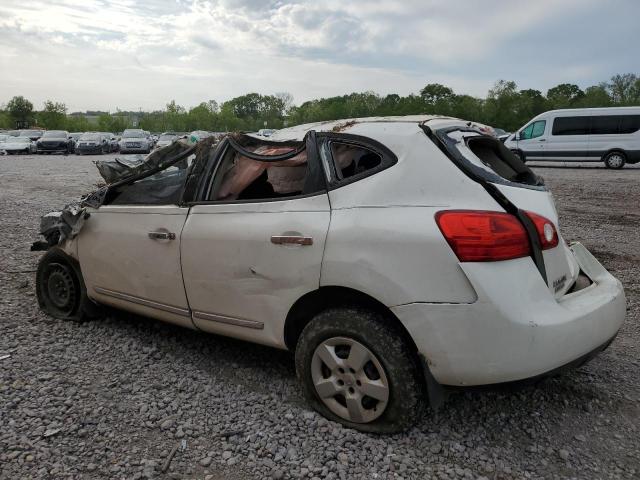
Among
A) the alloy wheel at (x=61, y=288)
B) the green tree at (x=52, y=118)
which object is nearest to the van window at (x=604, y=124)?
the alloy wheel at (x=61, y=288)

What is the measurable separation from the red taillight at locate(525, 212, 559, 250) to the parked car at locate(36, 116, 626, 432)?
10 mm

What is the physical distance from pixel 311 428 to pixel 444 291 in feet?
3.37

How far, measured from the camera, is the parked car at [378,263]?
235cm

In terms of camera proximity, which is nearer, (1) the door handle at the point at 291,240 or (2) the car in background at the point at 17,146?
(1) the door handle at the point at 291,240

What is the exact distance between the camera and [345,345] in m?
2.67

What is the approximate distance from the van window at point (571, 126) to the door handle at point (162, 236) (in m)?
19.8

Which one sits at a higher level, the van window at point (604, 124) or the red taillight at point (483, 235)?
the van window at point (604, 124)

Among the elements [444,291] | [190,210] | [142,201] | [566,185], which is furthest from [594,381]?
[566,185]

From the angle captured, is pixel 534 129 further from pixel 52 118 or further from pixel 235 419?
pixel 52 118

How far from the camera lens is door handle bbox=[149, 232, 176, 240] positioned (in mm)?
3310


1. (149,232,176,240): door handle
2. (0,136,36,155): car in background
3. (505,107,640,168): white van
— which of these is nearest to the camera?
(149,232,176,240): door handle

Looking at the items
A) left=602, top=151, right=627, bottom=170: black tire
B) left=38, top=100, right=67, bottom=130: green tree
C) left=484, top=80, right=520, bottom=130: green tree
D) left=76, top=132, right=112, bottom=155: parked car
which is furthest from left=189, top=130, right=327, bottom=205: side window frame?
left=38, top=100, right=67, bottom=130: green tree

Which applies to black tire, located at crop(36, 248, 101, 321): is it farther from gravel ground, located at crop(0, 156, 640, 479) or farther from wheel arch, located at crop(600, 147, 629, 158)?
wheel arch, located at crop(600, 147, 629, 158)

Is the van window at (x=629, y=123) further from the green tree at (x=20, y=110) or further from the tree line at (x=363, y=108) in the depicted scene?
the green tree at (x=20, y=110)
